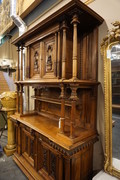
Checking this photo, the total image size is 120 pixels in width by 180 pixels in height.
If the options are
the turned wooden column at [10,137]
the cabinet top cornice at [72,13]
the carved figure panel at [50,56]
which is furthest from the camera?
the turned wooden column at [10,137]

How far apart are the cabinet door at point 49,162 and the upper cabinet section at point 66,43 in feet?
2.90

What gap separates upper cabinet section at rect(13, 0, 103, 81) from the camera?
131cm

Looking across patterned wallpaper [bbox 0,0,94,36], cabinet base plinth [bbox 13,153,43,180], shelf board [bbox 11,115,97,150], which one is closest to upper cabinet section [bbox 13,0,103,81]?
patterned wallpaper [bbox 0,0,94,36]

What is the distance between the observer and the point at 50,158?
5.08 ft

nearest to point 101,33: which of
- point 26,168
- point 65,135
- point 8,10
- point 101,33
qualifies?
point 101,33

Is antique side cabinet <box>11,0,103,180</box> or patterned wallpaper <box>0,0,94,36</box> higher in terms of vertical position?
patterned wallpaper <box>0,0,94,36</box>

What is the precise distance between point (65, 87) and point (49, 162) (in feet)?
3.21

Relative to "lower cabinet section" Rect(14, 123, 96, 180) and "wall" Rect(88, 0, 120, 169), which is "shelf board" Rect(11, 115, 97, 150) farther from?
"wall" Rect(88, 0, 120, 169)

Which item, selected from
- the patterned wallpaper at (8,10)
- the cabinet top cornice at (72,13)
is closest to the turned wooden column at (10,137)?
the cabinet top cornice at (72,13)

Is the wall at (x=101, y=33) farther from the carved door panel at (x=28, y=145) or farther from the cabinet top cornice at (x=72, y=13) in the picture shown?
the carved door panel at (x=28, y=145)

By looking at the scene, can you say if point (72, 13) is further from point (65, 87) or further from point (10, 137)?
point (10, 137)

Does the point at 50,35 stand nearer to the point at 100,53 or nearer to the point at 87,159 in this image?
the point at 100,53

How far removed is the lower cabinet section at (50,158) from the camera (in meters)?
1.29

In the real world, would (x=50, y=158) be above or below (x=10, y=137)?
above
